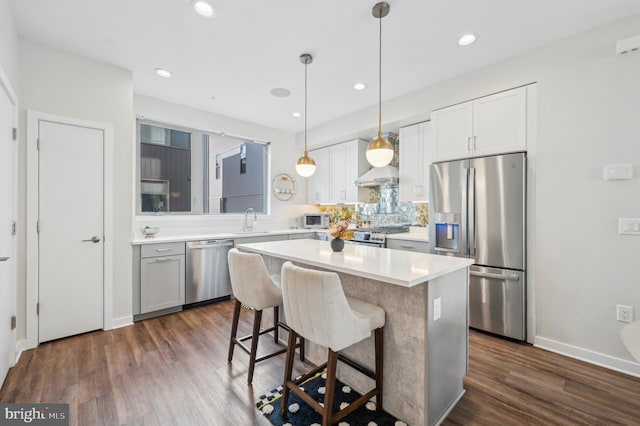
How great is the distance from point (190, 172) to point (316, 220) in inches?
91.5

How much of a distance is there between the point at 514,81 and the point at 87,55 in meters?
4.19

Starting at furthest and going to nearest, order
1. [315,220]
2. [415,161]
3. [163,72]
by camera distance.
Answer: [315,220], [415,161], [163,72]

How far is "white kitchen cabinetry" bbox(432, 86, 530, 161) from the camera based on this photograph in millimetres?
2787

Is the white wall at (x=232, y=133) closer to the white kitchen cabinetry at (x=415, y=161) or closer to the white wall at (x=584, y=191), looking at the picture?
the white kitchen cabinetry at (x=415, y=161)

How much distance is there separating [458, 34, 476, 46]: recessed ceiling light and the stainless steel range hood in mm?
1895

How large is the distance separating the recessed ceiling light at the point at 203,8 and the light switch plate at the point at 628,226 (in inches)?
141

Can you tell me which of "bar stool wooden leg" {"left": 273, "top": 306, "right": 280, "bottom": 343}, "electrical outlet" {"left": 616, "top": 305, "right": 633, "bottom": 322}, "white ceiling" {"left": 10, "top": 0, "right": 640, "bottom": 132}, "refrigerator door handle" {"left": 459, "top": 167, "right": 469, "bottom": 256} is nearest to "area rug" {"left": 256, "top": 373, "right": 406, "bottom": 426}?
"bar stool wooden leg" {"left": 273, "top": 306, "right": 280, "bottom": 343}

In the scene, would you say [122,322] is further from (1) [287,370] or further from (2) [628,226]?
(2) [628,226]

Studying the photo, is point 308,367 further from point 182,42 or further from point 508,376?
point 182,42

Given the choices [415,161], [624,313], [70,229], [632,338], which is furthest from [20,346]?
[624,313]

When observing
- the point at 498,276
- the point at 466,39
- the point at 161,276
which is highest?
the point at 466,39

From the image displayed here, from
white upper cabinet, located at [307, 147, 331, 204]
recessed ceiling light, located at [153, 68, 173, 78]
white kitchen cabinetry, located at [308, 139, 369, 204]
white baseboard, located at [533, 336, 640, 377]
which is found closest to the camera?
white baseboard, located at [533, 336, 640, 377]

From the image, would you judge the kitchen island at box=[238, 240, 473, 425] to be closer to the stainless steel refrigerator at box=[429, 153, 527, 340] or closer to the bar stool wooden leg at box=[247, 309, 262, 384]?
the bar stool wooden leg at box=[247, 309, 262, 384]

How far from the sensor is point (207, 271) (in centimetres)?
383
